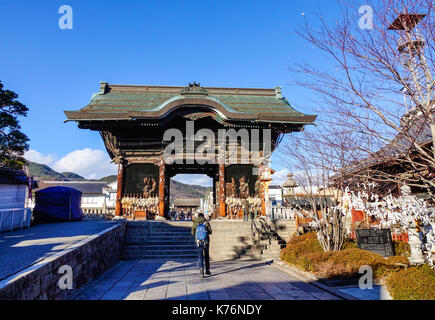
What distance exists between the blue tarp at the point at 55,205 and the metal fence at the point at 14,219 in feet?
10.8

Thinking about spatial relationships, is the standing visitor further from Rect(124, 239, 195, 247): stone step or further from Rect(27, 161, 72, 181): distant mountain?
Rect(27, 161, 72, 181): distant mountain

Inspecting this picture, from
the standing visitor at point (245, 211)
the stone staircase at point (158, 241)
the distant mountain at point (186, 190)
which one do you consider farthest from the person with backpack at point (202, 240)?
the distant mountain at point (186, 190)

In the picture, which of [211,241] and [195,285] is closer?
[195,285]

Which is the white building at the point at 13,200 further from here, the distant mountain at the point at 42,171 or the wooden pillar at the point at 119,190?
the distant mountain at the point at 42,171

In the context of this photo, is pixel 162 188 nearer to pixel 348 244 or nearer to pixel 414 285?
pixel 348 244

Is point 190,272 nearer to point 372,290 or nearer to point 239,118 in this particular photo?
point 372,290

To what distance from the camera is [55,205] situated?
16.1m

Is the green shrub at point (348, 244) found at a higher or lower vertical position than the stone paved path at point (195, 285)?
higher

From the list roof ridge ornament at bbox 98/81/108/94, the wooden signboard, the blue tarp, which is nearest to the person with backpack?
the wooden signboard

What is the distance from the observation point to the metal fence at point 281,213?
14.2 m

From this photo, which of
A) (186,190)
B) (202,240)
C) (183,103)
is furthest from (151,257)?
(186,190)

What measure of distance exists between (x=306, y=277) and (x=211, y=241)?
515cm
